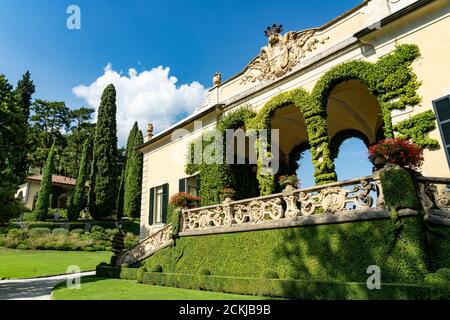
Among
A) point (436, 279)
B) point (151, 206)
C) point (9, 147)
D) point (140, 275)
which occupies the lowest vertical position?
point (140, 275)

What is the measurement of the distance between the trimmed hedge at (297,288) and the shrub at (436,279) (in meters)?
0.12

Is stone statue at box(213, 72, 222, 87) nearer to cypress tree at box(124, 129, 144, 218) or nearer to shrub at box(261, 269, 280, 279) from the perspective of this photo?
shrub at box(261, 269, 280, 279)

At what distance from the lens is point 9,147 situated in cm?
1253

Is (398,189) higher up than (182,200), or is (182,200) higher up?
(182,200)

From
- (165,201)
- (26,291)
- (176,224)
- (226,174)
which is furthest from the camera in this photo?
(165,201)

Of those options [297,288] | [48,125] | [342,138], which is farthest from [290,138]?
[48,125]

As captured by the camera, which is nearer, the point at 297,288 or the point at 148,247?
the point at 297,288

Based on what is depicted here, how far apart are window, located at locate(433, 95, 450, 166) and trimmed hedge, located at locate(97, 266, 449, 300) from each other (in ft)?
16.5

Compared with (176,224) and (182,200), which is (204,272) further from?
(182,200)

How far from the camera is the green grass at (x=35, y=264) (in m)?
16.9

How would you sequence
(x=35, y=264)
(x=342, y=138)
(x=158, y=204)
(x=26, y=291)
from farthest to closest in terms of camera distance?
(x=158, y=204) < (x=35, y=264) < (x=342, y=138) < (x=26, y=291)

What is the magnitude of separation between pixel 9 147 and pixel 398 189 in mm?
14211

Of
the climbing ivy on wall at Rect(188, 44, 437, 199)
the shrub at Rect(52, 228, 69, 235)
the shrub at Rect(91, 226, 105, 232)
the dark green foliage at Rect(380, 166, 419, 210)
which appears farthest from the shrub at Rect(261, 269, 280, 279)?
the shrub at Rect(91, 226, 105, 232)
